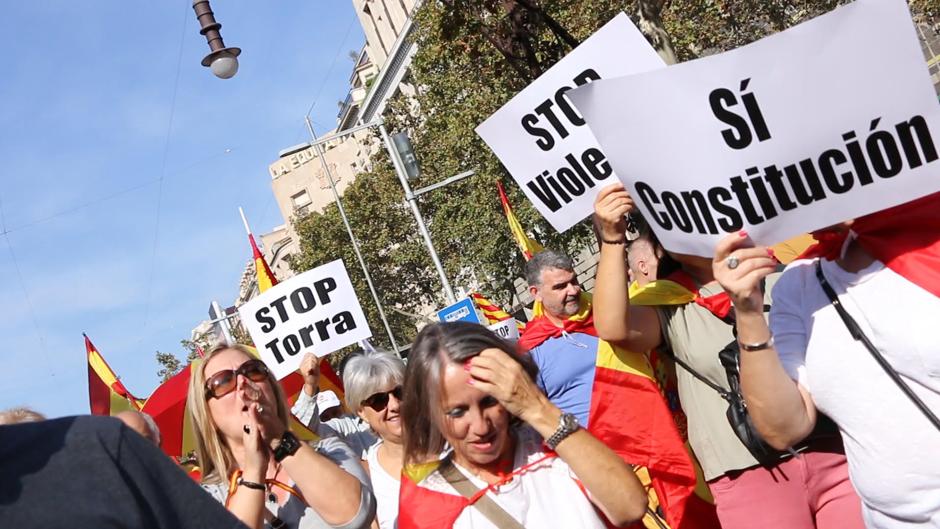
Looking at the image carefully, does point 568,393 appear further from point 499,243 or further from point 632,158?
point 499,243

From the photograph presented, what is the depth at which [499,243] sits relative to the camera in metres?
30.8

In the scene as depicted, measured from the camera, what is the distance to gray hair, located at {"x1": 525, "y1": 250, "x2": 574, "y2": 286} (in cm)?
611

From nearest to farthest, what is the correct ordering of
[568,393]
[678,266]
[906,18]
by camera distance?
[906,18], [678,266], [568,393]

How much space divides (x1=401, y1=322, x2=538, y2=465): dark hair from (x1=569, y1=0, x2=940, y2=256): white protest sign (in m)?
0.62

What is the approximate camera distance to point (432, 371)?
11.4 feet

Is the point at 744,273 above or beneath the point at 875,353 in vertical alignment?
above

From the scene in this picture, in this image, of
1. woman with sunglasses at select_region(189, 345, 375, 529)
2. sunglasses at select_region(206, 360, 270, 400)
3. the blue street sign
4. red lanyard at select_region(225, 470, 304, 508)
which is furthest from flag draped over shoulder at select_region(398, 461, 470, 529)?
the blue street sign

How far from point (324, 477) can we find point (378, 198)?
1634 inches

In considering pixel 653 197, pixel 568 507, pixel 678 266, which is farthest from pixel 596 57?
pixel 568 507

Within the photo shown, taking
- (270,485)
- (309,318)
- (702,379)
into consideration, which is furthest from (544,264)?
(309,318)

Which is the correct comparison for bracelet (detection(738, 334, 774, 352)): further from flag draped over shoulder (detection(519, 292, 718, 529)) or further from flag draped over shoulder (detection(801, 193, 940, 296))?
flag draped over shoulder (detection(519, 292, 718, 529))

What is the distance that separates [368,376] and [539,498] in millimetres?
2078

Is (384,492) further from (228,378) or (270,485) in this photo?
(228,378)

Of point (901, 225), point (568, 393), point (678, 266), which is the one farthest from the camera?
point (568, 393)
